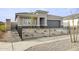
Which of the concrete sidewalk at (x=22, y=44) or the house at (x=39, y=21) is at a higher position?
the house at (x=39, y=21)

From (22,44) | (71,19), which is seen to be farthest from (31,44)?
(71,19)

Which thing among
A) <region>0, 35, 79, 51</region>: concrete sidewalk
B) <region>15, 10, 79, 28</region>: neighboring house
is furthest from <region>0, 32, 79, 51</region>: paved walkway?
<region>15, 10, 79, 28</region>: neighboring house

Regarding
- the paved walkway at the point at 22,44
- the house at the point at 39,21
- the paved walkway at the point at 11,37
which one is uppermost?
the house at the point at 39,21

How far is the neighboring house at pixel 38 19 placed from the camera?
91.9 inches

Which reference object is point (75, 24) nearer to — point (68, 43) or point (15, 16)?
point (68, 43)

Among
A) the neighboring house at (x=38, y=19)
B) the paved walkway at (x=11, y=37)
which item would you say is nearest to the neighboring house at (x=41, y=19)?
the neighboring house at (x=38, y=19)

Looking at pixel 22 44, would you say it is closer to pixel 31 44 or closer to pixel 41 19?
pixel 31 44

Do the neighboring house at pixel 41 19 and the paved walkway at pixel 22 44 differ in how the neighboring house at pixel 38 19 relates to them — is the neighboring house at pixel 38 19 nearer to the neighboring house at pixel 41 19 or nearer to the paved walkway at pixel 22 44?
the neighboring house at pixel 41 19

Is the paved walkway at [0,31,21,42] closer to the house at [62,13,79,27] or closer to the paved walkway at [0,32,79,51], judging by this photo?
the paved walkway at [0,32,79,51]

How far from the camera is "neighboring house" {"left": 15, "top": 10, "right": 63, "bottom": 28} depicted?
233cm

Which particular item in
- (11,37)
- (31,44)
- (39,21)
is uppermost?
(39,21)

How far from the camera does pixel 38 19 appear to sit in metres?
2.33
